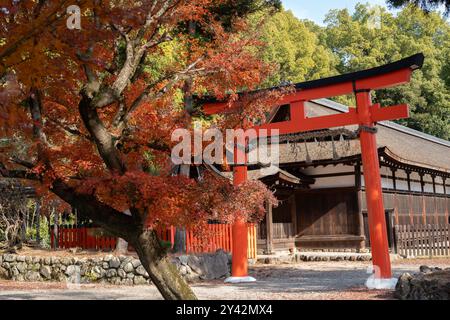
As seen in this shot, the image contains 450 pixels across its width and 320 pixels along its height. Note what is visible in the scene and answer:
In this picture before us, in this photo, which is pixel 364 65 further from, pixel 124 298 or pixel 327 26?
pixel 124 298

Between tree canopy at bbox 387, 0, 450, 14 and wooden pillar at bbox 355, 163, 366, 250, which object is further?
wooden pillar at bbox 355, 163, 366, 250

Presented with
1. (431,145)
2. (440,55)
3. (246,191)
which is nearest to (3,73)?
(246,191)

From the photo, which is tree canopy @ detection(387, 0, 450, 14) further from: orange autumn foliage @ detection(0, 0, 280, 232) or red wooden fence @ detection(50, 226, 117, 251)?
red wooden fence @ detection(50, 226, 117, 251)

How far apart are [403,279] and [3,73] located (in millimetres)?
7179

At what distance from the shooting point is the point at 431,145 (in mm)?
30625

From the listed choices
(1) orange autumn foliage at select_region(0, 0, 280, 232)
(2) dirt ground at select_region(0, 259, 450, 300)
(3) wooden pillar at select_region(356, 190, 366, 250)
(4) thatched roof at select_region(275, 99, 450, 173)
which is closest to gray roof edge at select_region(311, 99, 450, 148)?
(4) thatched roof at select_region(275, 99, 450, 173)

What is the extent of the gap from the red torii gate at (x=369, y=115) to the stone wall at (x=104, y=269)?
179 inches

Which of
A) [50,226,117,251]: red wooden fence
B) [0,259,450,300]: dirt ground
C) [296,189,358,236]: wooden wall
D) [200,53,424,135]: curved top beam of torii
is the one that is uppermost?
[200,53,424,135]: curved top beam of torii

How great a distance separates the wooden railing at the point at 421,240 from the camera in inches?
766

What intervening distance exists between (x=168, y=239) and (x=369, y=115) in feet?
28.0

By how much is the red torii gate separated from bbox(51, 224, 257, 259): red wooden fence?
17.7ft

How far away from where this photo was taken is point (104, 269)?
47.4 ft

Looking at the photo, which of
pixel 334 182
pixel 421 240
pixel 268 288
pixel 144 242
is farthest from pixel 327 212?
pixel 144 242

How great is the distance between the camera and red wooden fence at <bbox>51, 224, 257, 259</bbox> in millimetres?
16531
